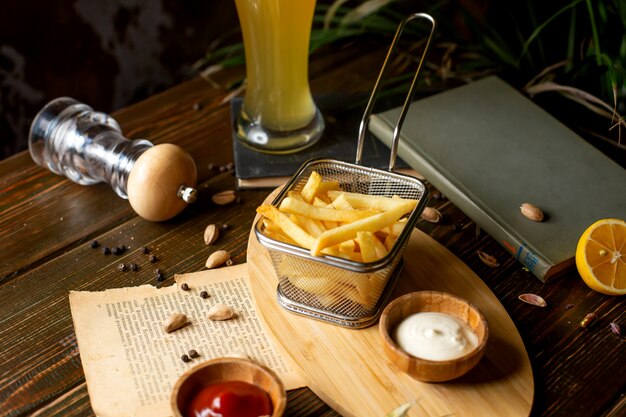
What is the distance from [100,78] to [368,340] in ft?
5.01

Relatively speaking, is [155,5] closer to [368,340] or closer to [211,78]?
[211,78]

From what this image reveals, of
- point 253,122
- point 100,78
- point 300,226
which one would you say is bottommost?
point 100,78

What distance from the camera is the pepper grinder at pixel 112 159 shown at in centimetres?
164

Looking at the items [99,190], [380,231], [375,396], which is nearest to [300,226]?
[380,231]

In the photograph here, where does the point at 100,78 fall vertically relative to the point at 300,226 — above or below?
below

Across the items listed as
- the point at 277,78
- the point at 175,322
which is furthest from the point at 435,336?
the point at 277,78

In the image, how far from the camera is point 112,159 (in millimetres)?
1743

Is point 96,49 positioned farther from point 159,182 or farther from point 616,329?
point 616,329

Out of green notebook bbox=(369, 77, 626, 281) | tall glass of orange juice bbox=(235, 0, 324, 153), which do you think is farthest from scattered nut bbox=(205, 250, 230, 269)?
green notebook bbox=(369, 77, 626, 281)

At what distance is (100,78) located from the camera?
96.6 inches

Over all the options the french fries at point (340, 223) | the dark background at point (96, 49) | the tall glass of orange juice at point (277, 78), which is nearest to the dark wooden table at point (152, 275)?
the tall glass of orange juice at point (277, 78)

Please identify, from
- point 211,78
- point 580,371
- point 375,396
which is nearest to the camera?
point 375,396

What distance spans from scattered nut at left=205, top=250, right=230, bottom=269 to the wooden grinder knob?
150 millimetres

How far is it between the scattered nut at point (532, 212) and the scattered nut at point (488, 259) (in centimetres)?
12
